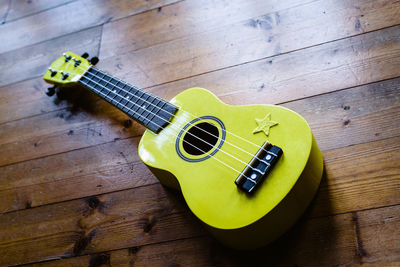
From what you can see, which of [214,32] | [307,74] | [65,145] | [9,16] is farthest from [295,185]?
[9,16]

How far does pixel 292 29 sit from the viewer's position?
1.29m

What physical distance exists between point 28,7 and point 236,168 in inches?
66.9

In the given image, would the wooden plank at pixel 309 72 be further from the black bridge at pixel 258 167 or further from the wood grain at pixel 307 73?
the black bridge at pixel 258 167

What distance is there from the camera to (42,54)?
1.65 m

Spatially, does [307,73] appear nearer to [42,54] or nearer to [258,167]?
[258,167]

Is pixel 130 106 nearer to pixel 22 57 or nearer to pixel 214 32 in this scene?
pixel 214 32

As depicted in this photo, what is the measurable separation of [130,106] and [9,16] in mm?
1295

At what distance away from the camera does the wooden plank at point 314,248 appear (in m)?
0.88

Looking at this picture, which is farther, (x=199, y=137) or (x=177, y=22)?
(x=177, y=22)

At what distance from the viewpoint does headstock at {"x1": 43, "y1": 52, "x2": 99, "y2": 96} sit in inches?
51.3

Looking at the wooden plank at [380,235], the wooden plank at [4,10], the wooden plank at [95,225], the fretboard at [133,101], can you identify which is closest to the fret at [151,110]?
the fretboard at [133,101]

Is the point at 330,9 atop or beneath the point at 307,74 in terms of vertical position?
atop

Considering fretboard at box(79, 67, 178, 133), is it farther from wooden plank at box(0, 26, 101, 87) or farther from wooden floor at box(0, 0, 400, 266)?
wooden plank at box(0, 26, 101, 87)

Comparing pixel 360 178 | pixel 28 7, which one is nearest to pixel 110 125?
pixel 360 178
